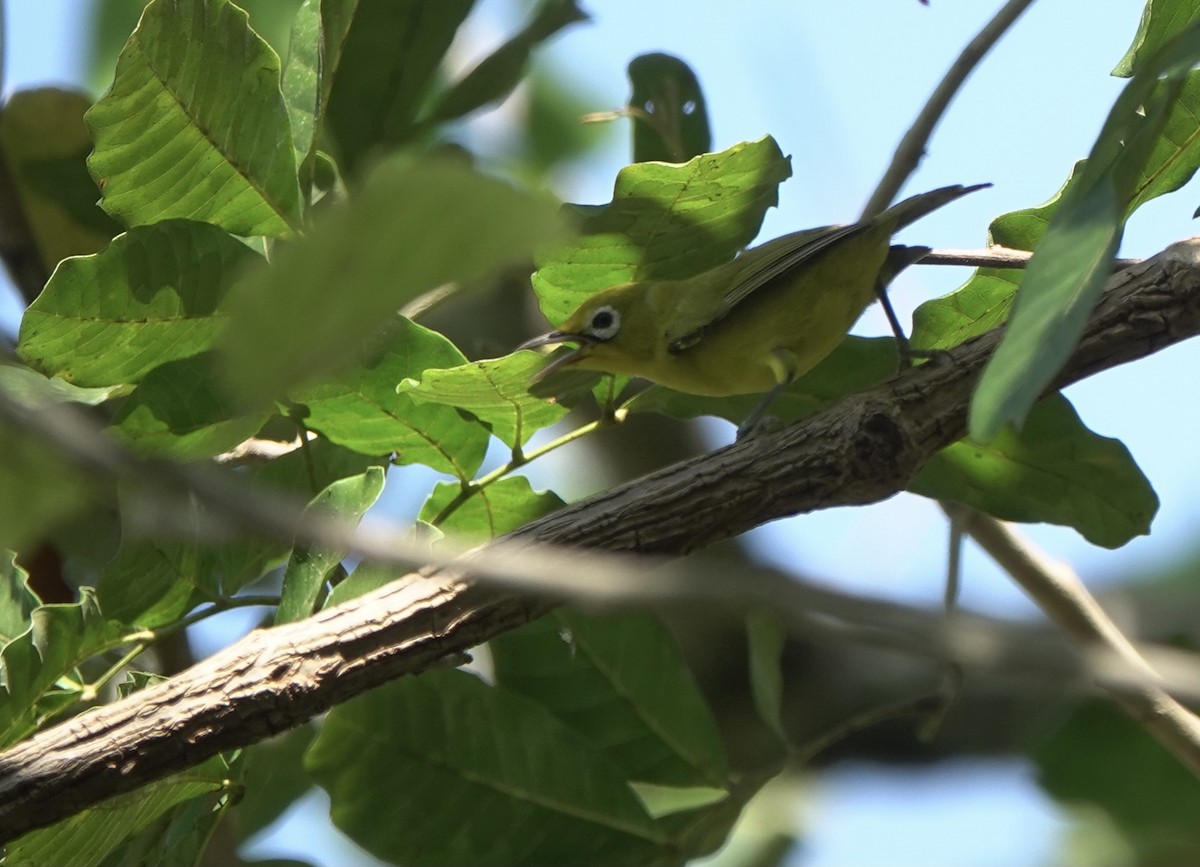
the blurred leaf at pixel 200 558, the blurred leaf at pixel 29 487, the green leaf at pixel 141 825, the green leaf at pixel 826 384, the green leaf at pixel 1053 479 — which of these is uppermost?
the blurred leaf at pixel 29 487

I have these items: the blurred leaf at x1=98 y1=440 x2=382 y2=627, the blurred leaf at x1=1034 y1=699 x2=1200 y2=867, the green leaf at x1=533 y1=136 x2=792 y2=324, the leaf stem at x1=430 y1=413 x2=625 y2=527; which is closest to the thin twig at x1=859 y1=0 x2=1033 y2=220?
the green leaf at x1=533 y1=136 x2=792 y2=324

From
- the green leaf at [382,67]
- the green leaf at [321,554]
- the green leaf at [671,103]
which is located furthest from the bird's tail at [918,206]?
the green leaf at [321,554]

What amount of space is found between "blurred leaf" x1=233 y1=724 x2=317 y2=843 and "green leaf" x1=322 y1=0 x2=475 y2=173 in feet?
5.24

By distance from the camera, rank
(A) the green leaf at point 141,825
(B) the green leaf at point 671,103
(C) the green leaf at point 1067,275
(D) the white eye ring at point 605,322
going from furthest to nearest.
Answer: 1. (D) the white eye ring at point 605,322
2. (B) the green leaf at point 671,103
3. (A) the green leaf at point 141,825
4. (C) the green leaf at point 1067,275

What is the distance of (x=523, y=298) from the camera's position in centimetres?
539

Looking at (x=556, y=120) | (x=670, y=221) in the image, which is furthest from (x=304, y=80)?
(x=556, y=120)

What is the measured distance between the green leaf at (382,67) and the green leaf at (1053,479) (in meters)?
1.57

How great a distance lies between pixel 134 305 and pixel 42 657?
72 centimetres

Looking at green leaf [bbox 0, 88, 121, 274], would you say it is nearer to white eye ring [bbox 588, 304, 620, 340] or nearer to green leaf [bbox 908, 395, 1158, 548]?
white eye ring [bbox 588, 304, 620, 340]

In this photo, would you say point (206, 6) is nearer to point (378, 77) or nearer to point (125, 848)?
point (378, 77)

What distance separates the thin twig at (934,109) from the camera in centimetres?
330

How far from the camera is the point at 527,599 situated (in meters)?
2.27

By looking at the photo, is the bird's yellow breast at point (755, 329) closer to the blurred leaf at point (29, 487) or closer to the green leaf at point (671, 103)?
the green leaf at point (671, 103)

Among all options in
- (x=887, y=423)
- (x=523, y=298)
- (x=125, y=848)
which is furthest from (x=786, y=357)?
(x=523, y=298)
